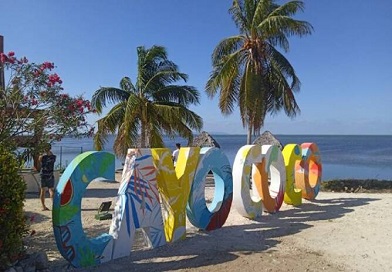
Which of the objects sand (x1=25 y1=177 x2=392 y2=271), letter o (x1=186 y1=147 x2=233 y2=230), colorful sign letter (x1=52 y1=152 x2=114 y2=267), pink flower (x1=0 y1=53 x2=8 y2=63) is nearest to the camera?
colorful sign letter (x1=52 y1=152 x2=114 y2=267)

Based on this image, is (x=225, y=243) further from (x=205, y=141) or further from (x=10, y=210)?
(x=205, y=141)

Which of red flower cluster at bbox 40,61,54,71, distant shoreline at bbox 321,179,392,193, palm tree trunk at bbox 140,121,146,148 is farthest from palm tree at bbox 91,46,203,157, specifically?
red flower cluster at bbox 40,61,54,71

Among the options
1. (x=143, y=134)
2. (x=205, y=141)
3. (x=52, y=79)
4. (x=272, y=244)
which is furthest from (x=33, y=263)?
(x=205, y=141)

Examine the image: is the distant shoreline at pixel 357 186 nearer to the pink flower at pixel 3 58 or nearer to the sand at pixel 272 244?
the sand at pixel 272 244

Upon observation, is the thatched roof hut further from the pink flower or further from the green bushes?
the green bushes

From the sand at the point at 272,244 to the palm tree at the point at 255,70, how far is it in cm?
694

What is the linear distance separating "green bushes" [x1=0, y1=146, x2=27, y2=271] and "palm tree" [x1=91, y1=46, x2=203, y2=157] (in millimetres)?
11299

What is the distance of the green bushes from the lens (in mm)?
4852

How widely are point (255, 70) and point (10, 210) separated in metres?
14.1

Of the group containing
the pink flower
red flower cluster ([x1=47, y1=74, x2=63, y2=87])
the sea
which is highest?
the pink flower

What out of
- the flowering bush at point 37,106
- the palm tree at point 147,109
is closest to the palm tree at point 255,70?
the palm tree at point 147,109

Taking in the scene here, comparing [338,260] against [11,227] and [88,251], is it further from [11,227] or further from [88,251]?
[11,227]

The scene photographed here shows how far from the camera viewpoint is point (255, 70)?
57.0ft

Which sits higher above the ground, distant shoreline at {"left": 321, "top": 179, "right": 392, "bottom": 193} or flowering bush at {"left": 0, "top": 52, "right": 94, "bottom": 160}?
flowering bush at {"left": 0, "top": 52, "right": 94, "bottom": 160}
